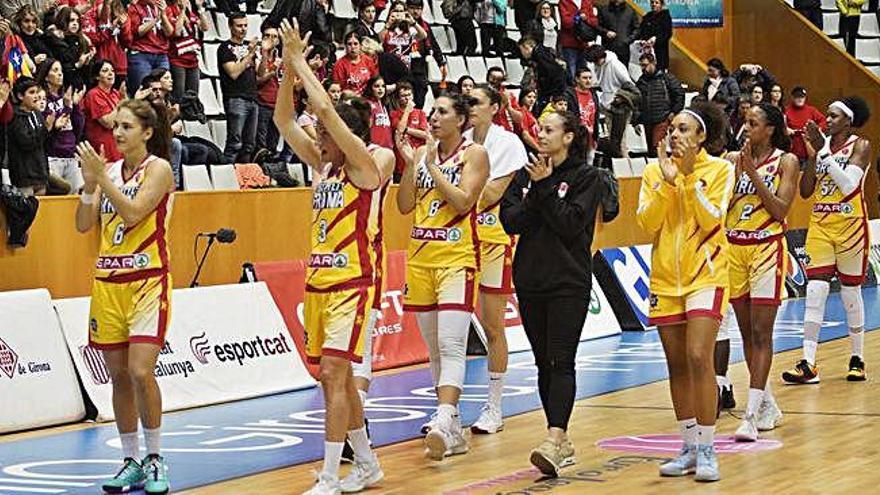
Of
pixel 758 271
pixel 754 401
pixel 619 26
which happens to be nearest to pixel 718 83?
pixel 619 26

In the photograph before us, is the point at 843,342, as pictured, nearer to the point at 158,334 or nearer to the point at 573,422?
the point at 573,422

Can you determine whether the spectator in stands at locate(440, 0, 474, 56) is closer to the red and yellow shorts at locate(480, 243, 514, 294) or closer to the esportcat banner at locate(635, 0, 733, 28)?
the esportcat banner at locate(635, 0, 733, 28)

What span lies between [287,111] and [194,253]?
5.68 meters

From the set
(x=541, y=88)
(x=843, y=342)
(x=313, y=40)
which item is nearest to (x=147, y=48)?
(x=313, y=40)

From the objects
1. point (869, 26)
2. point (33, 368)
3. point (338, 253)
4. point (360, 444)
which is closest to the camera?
point (338, 253)

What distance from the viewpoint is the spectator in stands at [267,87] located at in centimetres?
1562

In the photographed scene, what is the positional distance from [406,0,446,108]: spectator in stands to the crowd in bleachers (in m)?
0.02

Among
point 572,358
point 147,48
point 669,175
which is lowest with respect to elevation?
point 572,358

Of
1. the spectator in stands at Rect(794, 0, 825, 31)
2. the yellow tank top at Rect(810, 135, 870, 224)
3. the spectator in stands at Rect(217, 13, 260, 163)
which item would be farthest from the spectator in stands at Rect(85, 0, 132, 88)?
the spectator in stands at Rect(794, 0, 825, 31)

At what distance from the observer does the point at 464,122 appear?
354 inches

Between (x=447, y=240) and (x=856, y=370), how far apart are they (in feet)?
14.4

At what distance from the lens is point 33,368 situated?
1060cm

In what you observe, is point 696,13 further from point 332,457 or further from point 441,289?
point 332,457

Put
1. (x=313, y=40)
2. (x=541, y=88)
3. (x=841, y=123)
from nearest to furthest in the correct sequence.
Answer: (x=841, y=123) < (x=313, y=40) < (x=541, y=88)
